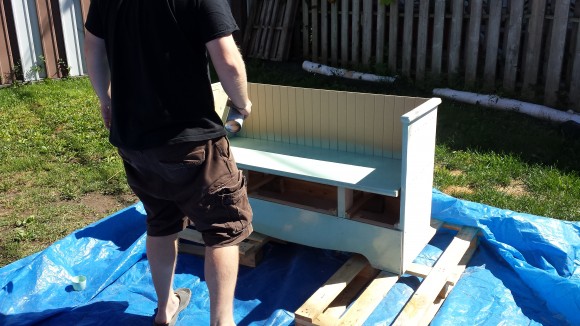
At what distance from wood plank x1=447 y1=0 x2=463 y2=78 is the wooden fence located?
11 millimetres

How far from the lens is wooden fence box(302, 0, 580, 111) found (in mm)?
5742

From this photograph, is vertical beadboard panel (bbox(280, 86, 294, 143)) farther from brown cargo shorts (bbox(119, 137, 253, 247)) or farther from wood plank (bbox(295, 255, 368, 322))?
brown cargo shorts (bbox(119, 137, 253, 247))

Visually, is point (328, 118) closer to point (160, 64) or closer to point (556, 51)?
point (160, 64)

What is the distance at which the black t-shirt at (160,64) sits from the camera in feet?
6.81

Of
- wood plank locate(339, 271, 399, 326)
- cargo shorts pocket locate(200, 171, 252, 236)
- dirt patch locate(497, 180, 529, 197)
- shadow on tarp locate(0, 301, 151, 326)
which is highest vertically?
cargo shorts pocket locate(200, 171, 252, 236)

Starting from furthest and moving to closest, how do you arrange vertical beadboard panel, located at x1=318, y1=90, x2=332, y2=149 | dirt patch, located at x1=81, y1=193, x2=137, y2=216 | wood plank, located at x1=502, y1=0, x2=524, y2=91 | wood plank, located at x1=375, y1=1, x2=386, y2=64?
wood plank, located at x1=375, y1=1, x2=386, y2=64 → wood plank, located at x1=502, y1=0, x2=524, y2=91 → dirt patch, located at x1=81, y1=193, x2=137, y2=216 → vertical beadboard panel, located at x1=318, y1=90, x2=332, y2=149

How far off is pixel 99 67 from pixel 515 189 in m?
3.01

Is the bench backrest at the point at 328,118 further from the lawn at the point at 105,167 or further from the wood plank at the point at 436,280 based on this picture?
the lawn at the point at 105,167

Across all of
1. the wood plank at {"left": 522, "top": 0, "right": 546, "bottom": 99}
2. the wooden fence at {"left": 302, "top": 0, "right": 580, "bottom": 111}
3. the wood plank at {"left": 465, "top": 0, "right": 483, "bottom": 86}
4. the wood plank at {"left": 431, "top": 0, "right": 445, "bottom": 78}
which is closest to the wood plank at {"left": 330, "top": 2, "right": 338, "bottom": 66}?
the wooden fence at {"left": 302, "top": 0, "right": 580, "bottom": 111}

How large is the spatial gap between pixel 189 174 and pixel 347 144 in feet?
4.83

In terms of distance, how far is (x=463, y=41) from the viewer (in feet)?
21.9

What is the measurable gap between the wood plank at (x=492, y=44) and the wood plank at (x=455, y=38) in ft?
1.00

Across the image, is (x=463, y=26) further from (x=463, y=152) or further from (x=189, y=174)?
(x=189, y=174)

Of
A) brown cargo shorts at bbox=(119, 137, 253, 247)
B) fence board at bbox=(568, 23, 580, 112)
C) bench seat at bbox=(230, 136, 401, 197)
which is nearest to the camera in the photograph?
brown cargo shorts at bbox=(119, 137, 253, 247)
